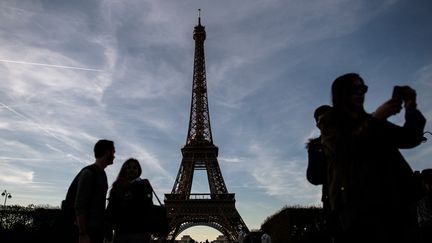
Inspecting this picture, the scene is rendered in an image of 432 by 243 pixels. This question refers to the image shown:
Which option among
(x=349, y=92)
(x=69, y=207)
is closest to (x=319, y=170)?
(x=349, y=92)

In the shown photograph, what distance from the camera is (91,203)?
199 inches

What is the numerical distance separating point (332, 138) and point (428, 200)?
4.73m

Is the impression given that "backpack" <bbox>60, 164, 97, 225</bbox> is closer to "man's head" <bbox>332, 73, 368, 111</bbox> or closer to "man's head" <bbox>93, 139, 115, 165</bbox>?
"man's head" <bbox>93, 139, 115, 165</bbox>

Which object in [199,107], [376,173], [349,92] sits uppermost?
[199,107]

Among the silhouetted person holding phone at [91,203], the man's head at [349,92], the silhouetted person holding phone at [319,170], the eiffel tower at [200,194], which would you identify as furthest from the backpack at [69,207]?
the eiffel tower at [200,194]

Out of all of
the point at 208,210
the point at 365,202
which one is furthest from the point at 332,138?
the point at 208,210

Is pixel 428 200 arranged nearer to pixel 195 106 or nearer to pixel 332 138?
pixel 332 138

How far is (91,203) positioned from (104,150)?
32.7 inches

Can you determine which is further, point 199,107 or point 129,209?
point 199,107

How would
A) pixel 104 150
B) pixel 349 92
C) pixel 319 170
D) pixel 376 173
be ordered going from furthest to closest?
pixel 104 150 → pixel 319 170 → pixel 349 92 → pixel 376 173

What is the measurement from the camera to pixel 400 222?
257cm

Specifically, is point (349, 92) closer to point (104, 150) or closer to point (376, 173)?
point (376, 173)

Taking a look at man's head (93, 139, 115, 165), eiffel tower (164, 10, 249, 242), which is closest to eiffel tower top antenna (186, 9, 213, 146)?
eiffel tower (164, 10, 249, 242)

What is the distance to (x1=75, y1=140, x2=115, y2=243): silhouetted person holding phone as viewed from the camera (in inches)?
190
